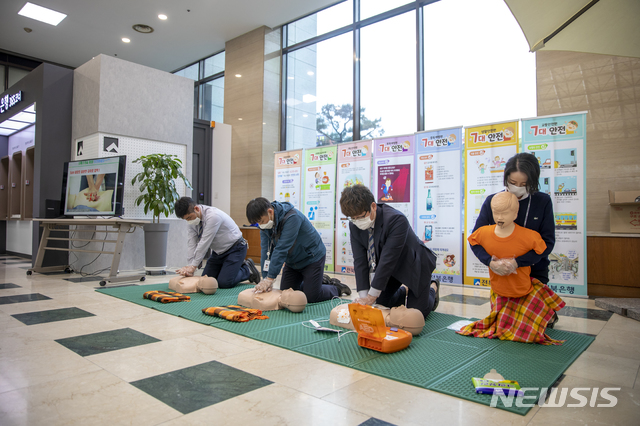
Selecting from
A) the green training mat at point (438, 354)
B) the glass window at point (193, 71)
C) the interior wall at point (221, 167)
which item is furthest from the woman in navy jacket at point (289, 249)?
the glass window at point (193, 71)

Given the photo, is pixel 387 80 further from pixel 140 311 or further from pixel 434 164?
pixel 140 311

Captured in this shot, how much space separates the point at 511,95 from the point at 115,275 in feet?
18.0

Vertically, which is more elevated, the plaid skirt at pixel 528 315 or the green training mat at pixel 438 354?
the plaid skirt at pixel 528 315

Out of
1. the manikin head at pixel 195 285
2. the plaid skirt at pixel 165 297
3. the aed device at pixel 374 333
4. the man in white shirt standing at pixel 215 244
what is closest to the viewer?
the aed device at pixel 374 333

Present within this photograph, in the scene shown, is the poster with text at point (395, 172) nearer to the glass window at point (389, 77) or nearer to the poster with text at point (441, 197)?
the poster with text at point (441, 197)

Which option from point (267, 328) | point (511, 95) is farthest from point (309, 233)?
point (511, 95)

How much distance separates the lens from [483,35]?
5621mm

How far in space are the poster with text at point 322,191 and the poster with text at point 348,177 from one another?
11 centimetres

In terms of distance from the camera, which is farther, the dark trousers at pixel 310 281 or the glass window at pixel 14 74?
the glass window at pixel 14 74

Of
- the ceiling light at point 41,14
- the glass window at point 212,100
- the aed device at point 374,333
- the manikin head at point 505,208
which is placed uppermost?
the ceiling light at point 41,14

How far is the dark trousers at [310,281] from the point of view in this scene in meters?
3.47

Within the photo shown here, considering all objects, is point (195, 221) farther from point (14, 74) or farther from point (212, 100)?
point (14, 74)

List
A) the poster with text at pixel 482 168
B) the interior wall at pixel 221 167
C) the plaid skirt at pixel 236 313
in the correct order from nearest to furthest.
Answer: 1. the plaid skirt at pixel 236 313
2. the poster with text at pixel 482 168
3. the interior wall at pixel 221 167

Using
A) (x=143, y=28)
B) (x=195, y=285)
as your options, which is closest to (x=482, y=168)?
(x=195, y=285)
